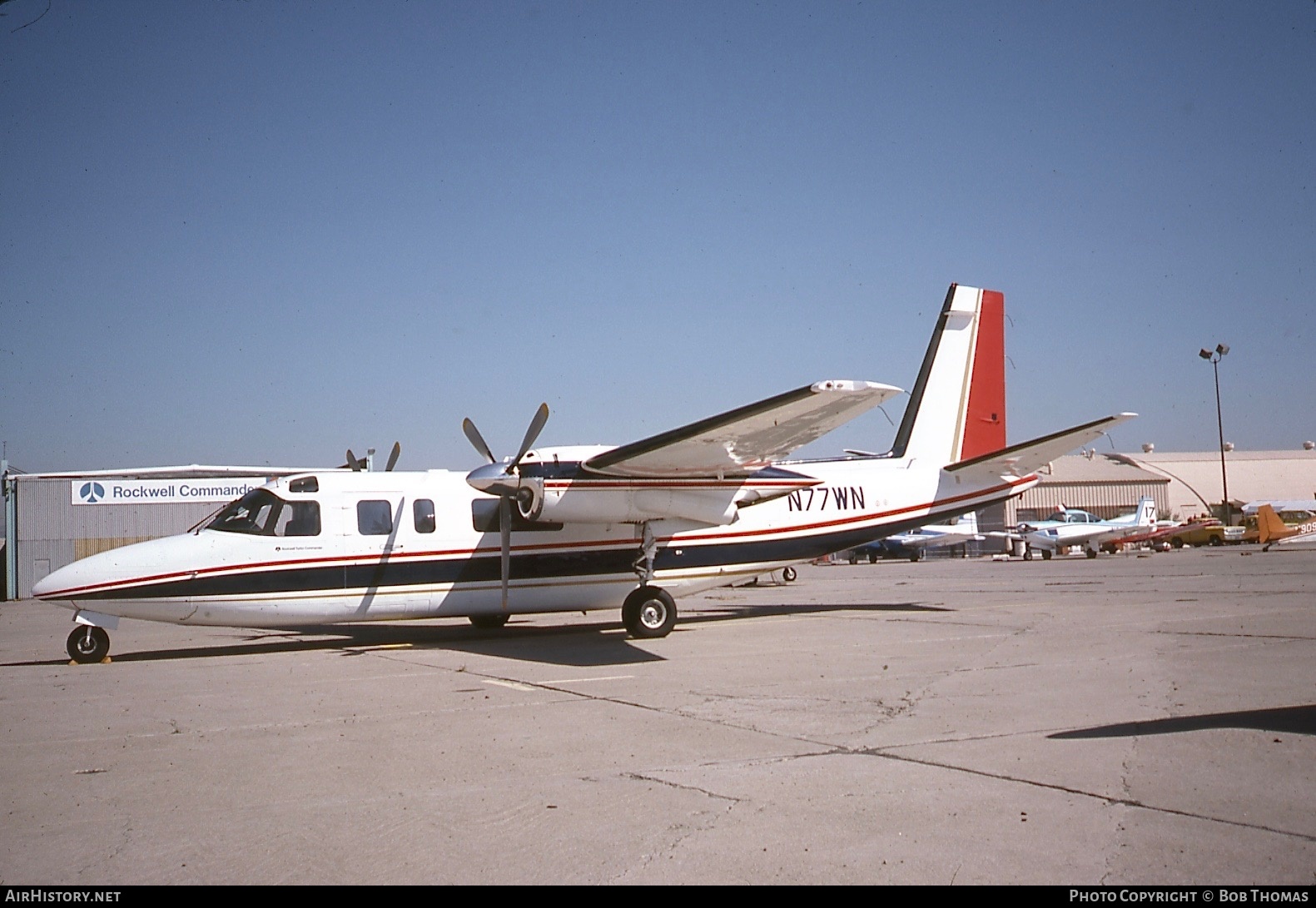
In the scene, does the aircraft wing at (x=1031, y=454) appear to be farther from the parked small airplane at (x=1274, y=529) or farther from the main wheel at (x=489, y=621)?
the parked small airplane at (x=1274, y=529)

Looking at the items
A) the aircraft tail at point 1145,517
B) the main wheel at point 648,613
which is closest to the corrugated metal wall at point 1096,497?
the aircraft tail at point 1145,517

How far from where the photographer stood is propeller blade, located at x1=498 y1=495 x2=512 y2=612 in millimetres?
14539

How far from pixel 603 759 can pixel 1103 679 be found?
5303 millimetres

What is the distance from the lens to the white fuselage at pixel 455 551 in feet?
44.4

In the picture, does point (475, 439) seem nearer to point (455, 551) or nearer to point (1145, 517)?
point (455, 551)

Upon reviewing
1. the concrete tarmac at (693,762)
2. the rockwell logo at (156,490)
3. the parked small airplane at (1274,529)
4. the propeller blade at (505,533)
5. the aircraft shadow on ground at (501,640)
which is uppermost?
the rockwell logo at (156,490)

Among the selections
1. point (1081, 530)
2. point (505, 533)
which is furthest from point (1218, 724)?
point (1081, 530)

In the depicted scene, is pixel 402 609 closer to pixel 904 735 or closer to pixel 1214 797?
pixel 904 735

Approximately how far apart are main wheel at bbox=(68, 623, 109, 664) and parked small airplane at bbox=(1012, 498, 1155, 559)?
42.8m

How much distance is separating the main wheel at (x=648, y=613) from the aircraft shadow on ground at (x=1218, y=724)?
326 inches

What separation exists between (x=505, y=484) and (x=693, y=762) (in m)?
8.22

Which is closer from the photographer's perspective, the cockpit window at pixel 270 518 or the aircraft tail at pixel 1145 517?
the cockpit window at pixel 270 518
